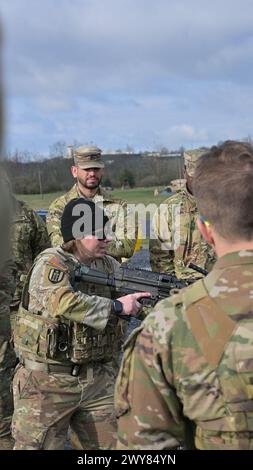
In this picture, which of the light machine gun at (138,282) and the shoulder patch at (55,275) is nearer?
the shoulder patch at (55,275)

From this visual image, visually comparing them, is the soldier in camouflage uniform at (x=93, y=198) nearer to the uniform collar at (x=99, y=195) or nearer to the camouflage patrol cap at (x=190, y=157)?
the uniform collar at (x=99, y=195)

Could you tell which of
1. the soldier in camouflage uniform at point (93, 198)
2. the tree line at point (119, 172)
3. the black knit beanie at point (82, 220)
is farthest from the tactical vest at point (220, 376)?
the tree line at point (119, 172)

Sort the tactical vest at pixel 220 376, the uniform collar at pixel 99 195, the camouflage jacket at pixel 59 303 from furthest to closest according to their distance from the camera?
1. the uniform collar at pixel 99 195
2. the camouflage jacket at pixel 59 303
3. the tactical vest at pixel 220 376

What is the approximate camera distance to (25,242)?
4.95m

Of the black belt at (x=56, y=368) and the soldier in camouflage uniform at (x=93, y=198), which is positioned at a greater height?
the soldier in camouflage uniform at (x=93, y=198)

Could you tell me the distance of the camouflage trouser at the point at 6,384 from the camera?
4.28 metres

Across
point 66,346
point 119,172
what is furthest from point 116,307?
point 119,172

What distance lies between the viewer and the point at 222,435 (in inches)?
64.7

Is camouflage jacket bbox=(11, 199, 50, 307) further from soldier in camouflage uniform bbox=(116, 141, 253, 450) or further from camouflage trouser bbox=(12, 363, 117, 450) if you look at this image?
soldier in camouflage uniform bbox=(116, 141, 253, 450)

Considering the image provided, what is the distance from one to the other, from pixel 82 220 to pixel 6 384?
1.80 metres

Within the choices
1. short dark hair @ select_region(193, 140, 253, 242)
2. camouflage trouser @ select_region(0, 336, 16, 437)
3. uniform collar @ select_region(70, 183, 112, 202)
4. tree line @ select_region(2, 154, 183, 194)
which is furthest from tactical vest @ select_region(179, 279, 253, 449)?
tree line @ select_region(2, 154, 183, 194)

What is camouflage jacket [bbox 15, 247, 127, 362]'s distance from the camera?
3.14m

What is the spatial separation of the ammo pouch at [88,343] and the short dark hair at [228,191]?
5.75ft

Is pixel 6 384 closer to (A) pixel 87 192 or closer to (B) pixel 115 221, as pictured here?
(B) pixel 115 221
